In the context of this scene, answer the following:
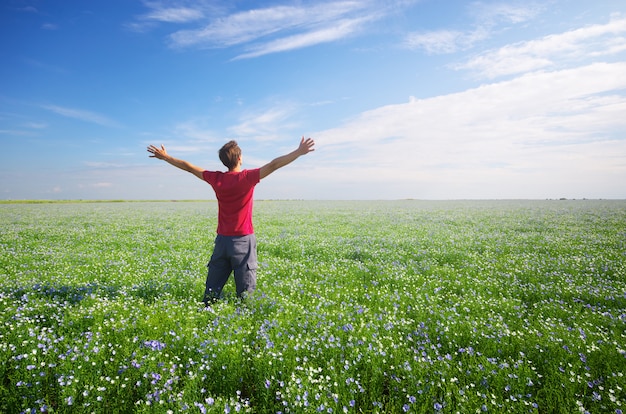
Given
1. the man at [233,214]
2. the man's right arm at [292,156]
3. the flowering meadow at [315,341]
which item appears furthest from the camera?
the man at [233,214]

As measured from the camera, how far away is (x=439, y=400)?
3838 mm

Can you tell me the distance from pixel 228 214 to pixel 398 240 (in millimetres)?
10908

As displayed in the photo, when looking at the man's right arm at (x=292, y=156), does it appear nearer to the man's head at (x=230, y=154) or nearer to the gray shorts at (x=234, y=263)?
the man's head at (x=230, y=154)

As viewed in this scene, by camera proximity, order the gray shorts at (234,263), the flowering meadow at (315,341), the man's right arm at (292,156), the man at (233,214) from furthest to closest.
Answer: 1. the gray shorts at (234,263)
2. the man at (233,214)
3. the man's right arm at (292,156)
4. the flowering meadow at (315,341)

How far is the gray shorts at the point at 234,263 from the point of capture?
6094 millimetres

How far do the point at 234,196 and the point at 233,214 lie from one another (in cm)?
38

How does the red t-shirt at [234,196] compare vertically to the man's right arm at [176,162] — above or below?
below

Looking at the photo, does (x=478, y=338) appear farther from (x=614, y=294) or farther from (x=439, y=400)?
(x=614, y=294)

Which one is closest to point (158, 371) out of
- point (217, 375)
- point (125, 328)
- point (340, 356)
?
point (217, 375)

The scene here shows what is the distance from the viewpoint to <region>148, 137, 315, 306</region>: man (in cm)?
588

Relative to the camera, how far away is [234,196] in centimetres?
597

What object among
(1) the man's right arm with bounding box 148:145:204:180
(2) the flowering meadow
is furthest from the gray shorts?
(1) the man's right arm with bounding box 148:145:204:180

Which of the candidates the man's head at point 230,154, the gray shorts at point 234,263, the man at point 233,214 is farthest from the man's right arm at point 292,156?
the gray shorts at point 234,263

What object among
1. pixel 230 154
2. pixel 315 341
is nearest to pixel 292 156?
pixel 230 154
